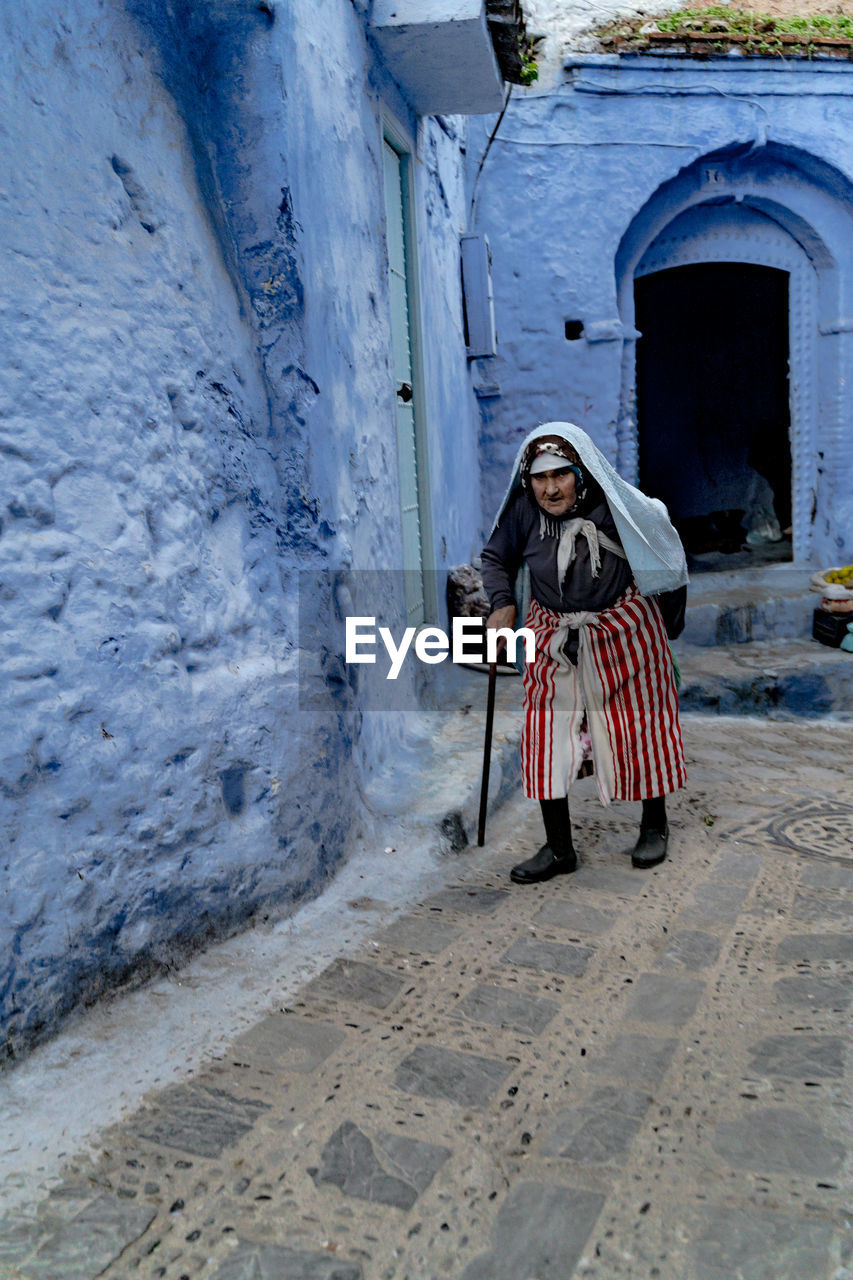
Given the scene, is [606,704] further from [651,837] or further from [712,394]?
[712,394]

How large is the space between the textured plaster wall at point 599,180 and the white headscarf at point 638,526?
447 cm

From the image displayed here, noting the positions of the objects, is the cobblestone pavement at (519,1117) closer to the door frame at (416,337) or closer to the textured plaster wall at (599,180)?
the door frame at (416,337)

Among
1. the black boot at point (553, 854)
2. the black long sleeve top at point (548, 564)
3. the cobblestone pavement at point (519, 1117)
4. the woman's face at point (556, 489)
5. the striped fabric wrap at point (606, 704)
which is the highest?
the woman's face at point (556, 489)

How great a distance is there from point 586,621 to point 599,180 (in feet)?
17.6

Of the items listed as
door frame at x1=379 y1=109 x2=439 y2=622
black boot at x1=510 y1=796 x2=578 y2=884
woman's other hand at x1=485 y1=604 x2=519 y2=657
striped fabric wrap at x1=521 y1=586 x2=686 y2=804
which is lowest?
black boot at x1=510 y1=796 x2=578 y2=884

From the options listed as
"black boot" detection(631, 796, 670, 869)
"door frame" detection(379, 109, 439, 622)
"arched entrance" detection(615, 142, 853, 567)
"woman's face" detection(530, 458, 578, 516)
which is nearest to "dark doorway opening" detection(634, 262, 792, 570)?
"arched entrance" detection(615, 142, 853, 567)

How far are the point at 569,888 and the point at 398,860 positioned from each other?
63cm

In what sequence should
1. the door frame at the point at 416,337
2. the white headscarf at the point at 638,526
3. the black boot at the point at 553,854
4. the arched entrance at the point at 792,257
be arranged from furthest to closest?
the arched entrance at the point at 792,257, the door frame at the point at 416,337, the black boot at the point at 553,854, the white headscarf at the point at 638,526

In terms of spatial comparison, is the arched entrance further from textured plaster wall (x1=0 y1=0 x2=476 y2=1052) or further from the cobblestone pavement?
→ the cobblestone pavement

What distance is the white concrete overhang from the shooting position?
4.23 meters

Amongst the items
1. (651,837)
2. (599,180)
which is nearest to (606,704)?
(651,837)

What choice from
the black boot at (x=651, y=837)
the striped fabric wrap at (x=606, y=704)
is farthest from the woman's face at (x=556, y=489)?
the black boot at (x=651, y=837)

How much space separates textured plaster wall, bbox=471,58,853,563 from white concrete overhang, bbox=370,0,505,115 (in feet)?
7.04

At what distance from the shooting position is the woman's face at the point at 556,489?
3383 millimetres
